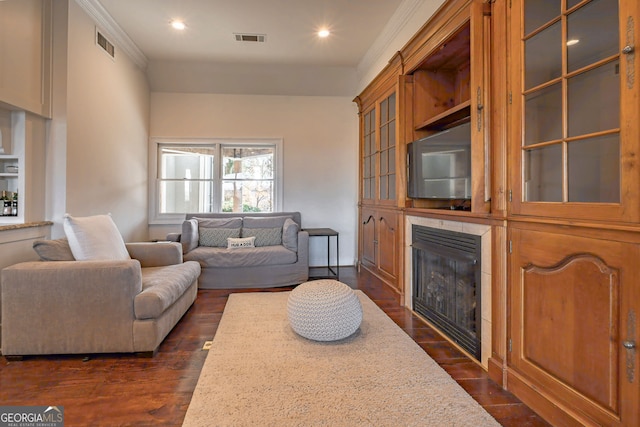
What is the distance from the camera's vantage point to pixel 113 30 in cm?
357

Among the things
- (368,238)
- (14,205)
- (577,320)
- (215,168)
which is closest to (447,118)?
(577,320)

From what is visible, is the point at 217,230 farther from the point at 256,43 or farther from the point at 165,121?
the point at 256,43

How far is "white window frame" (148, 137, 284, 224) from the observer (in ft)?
16.0

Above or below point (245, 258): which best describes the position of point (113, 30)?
above

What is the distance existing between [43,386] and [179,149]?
3809 millimetres

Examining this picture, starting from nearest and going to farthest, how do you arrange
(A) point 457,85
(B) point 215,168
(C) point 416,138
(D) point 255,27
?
(A) point 457,85 → (C) point 416,138 → (D) point 255,27 → (B) point 215,168

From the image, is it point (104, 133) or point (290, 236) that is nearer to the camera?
point (104, 133)

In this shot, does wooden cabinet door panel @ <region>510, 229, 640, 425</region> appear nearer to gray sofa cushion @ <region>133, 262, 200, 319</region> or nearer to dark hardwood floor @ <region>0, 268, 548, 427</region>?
dark hardwood floor @ <region>0, 268, 548, 427</region>

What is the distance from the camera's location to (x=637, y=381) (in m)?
1.20

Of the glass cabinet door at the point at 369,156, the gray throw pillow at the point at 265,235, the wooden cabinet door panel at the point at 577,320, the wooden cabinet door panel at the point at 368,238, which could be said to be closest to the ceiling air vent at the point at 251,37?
the glass cabinet door at the point at 369,156

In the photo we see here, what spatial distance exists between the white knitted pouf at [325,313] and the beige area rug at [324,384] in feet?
0.28

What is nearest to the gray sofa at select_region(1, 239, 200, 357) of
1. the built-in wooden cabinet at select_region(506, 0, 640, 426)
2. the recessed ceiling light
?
the built-in wooden cabinet at select_region(506, 0, 640, 426)

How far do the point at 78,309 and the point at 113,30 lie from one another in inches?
122

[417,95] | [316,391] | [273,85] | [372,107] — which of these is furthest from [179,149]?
[316,391]
